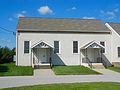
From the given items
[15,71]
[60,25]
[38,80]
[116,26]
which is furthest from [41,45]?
[116,26]

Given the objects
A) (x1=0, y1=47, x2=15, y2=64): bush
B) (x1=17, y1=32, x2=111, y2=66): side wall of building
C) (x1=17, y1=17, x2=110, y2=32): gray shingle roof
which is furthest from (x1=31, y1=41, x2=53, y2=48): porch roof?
(x1=0, y1=47, x2=15, y2=64): bush

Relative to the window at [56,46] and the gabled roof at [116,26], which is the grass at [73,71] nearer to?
the window at [56,46]

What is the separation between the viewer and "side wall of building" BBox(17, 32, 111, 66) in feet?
96.2

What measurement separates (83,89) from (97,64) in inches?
659

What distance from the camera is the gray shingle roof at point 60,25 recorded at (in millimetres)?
30591

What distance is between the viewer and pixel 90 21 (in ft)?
116

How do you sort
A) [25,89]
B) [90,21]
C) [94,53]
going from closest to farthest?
[25,89] → [94,53] → [90,21]

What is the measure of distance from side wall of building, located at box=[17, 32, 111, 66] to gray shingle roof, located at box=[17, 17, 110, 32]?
0.71 metres

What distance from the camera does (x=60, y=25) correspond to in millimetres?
32188

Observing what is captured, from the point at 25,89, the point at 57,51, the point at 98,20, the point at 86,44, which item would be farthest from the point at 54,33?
the point at 25,89

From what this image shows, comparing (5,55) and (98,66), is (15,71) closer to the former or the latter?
(98,66)

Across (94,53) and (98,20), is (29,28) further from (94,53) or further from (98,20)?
(98,20)

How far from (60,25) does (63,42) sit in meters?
2.92

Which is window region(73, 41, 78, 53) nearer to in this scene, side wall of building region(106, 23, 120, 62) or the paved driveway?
side wall of building region(106, 23, 120, 62)
